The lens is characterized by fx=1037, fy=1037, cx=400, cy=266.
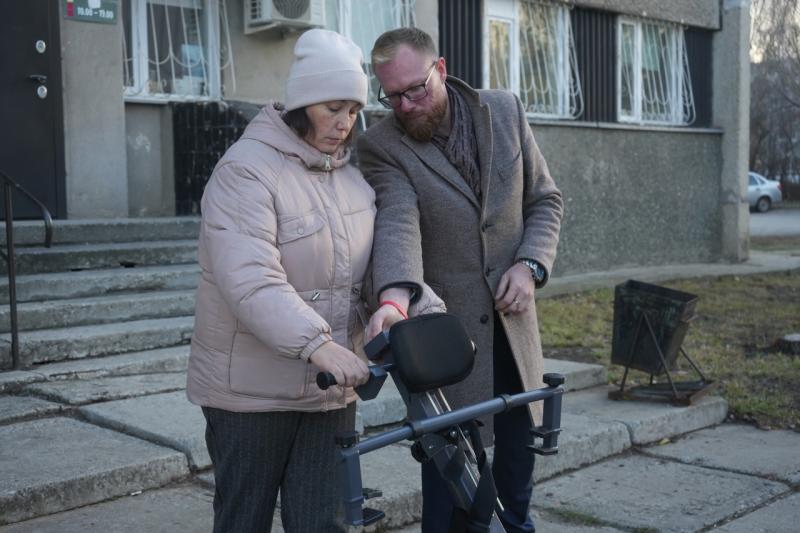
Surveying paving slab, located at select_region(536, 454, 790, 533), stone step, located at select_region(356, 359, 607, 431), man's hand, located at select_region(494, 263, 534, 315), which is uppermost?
man's hand, located at select_region(494, 263, 534, 315)

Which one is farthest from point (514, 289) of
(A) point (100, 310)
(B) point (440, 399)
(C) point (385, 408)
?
(A) point (100, 310)

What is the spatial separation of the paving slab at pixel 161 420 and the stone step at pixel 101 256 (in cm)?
181

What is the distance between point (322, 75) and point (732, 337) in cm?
634

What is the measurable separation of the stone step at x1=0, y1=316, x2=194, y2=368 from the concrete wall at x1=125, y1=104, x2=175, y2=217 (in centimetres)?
246

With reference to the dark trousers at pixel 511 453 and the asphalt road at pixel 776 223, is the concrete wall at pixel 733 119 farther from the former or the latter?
the dark trousers at pixel 511 453

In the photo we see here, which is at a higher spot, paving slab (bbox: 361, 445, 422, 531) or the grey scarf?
the grey scarf

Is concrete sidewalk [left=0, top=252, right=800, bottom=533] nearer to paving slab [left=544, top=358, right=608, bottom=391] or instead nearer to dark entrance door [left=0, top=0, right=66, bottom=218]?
paving slab [left=544, top=358, right=608, bottom=391]

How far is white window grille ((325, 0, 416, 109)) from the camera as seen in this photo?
9.39m

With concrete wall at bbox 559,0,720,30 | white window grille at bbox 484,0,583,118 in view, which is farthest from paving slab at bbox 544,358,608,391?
concrete wall at bbox 559,0,720,30

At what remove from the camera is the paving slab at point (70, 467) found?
12.5ft

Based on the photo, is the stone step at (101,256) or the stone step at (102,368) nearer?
the stone step at (102,368)

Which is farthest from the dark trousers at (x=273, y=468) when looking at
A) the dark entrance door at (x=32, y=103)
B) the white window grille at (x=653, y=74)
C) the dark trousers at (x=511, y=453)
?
the white window grille at (x=653, y=74)

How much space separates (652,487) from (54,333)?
10.8 ft

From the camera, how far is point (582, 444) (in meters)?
5.14
